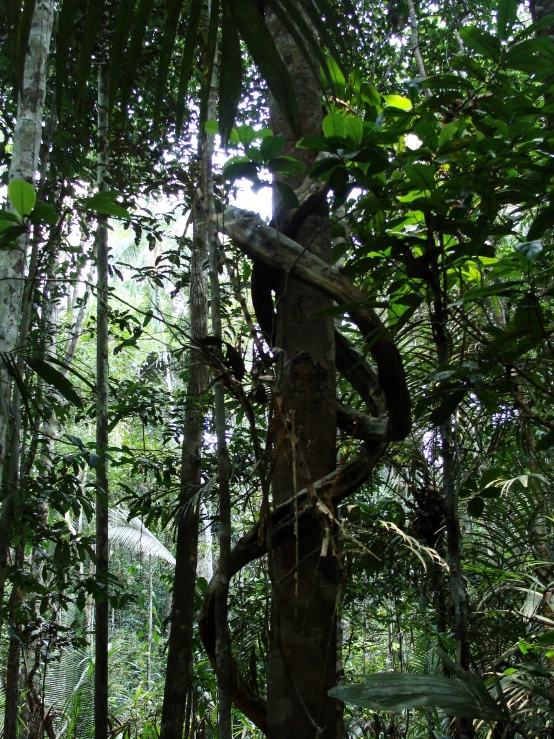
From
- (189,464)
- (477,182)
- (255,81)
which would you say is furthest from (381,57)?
(477,182)

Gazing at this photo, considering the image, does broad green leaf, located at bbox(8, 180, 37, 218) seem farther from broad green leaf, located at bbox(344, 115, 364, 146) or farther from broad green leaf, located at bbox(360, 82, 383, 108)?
broad green leaf, located at bbox(360, 82, 383, 108)

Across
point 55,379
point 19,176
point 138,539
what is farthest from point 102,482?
point 138,539

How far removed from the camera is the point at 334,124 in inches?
43.9

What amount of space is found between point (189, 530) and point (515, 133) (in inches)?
88.5

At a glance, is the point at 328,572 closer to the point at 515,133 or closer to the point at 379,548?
the point at 515,133

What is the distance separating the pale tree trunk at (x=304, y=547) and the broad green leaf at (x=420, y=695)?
0.28ft

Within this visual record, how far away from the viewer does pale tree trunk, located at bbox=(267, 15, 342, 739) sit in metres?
1.04

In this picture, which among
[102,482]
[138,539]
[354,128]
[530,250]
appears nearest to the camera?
[530,250]

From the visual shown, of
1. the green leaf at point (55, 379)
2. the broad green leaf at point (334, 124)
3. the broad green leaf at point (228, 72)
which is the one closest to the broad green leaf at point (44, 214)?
the green leaf at point (55, 379)

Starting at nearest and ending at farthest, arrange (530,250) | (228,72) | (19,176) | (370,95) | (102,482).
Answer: (228,72) → (530,250) → (370,95) → (19,176) → (102,482)

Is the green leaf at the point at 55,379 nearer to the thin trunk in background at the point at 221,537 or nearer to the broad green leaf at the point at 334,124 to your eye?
the thin trunk in background at the point at 221,537

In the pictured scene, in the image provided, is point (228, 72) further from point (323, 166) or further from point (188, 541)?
point (188, 541)

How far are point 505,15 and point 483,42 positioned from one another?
0.05 m

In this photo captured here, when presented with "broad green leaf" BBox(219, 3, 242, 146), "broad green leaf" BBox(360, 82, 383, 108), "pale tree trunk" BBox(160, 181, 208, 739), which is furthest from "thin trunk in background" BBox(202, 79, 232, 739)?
"pale tree trunk" BBox(160, 181, 208, 739)
